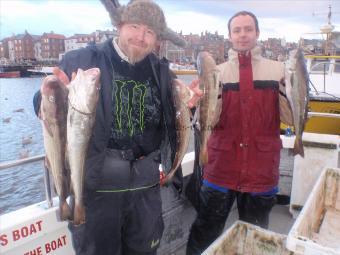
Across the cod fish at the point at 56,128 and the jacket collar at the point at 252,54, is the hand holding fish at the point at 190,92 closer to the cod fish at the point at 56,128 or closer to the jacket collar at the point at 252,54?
the jacket collar at the point at 252,54

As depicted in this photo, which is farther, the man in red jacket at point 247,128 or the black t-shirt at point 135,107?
the man in red jacket at point 247,128

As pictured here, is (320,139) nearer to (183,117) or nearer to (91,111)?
(183,117)

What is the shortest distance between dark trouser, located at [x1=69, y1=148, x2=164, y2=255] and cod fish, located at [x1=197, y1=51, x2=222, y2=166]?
1.73 ft

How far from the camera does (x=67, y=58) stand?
2391 mm

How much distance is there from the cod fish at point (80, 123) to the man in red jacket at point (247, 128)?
4.56ft

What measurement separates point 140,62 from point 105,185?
3.04ft

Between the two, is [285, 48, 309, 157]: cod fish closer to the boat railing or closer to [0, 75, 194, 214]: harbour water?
[0, 75, 194, 214]: harbour water

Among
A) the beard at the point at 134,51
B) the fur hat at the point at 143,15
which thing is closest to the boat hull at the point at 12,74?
the fur hat at the point at 143,15

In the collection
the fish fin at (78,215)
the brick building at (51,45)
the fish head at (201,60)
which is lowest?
the fish fin at (78,215)

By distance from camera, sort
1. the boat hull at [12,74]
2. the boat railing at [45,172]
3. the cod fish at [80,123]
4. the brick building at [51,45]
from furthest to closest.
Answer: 1. the brick building at [51,45]
2. the boat hull at [12,74]
3. the boat railing at [45,172]
4. the cod fish at [80,123]

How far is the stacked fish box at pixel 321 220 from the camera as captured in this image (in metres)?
2.50

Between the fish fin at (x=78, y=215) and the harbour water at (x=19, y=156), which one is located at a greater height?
the fish fin at (x=78, y=215)

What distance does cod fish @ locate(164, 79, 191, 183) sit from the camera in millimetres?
2600

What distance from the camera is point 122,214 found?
8.58 ft
